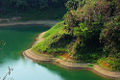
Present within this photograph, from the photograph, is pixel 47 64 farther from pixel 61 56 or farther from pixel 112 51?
pixel 112 51

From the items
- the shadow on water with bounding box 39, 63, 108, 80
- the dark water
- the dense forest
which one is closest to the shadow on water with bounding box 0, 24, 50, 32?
the dark water

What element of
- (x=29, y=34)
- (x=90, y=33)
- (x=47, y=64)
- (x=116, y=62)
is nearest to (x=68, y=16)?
(x=90, y=33)

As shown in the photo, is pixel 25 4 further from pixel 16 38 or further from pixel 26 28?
pixel 16 38

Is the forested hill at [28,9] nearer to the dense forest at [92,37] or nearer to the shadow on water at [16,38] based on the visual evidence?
the shadow on water at [16,38]

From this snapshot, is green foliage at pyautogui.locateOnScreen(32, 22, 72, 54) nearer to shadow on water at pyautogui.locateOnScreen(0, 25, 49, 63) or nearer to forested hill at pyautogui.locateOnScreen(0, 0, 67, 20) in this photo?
shadow on water at pyautogui.locateOnScreen(0, 25, 49, 63)

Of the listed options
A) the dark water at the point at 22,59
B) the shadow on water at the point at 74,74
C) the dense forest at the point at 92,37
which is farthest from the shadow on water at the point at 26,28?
the shadow on water at the point at 74,74

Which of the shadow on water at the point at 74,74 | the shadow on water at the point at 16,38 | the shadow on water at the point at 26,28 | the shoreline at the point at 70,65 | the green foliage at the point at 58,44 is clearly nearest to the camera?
the shoreline at the point at 70,65

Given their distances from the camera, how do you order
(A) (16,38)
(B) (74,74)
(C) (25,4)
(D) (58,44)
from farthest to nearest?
(C) (25,4) < (A) (16,38) < (D) (58,44) < (B) (74,74)

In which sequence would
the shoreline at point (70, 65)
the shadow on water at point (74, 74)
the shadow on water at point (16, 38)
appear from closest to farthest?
the shoreline at point (70, 65), the shadow on water at point (74, 74), the shadow on water at point (16, 38)

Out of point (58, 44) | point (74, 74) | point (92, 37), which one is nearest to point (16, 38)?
point (58, 44)
